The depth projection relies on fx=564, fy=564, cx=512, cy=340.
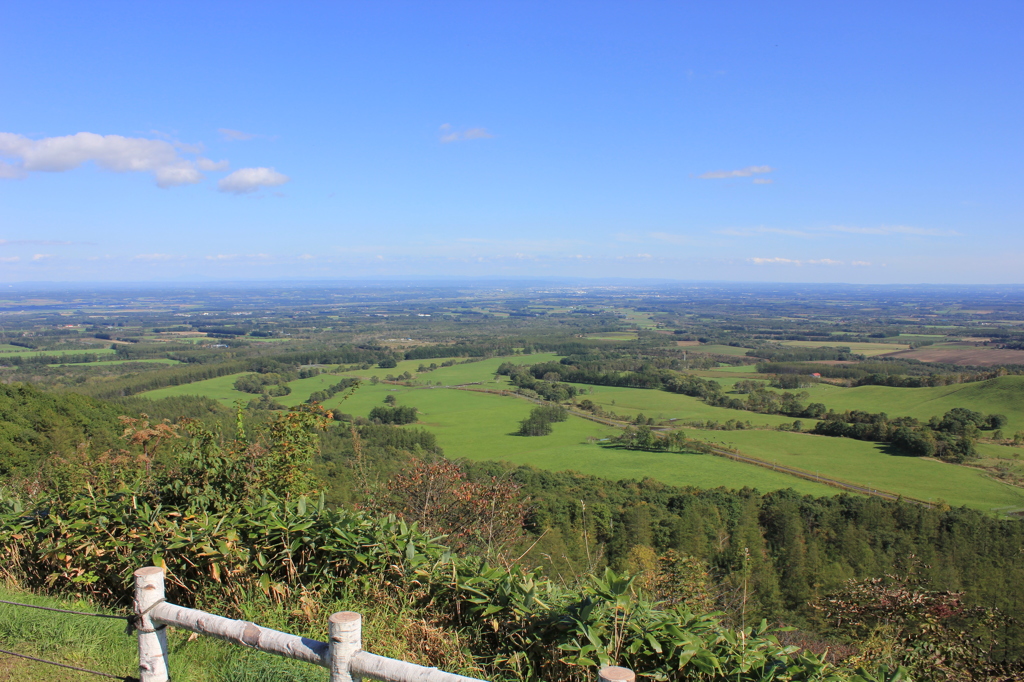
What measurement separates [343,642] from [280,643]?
35cm

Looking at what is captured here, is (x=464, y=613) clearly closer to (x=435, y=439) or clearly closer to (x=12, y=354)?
(x=435, y=439)

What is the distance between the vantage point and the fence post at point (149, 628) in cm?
255

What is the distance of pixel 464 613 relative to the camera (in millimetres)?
3604

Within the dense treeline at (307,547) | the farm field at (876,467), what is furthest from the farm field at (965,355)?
the dense treeline at (307,547)

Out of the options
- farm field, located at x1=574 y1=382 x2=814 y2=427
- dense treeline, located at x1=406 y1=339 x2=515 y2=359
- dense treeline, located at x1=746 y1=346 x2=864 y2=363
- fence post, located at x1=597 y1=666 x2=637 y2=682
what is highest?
fence post, located at x1=597 y1=666 x2=637 y2=682

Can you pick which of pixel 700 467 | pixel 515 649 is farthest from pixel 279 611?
pixel 700 467

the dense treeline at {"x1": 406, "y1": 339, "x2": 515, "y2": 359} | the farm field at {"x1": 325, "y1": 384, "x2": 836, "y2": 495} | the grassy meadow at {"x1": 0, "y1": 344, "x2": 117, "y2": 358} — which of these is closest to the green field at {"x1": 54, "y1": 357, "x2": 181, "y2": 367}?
the grassy meadow at {"x1": 0, "y1": 344, "x2": 117, "y2": 358}

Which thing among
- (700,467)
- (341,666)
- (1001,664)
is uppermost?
(341,666)

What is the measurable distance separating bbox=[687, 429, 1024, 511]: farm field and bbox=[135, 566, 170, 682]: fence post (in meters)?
32.0

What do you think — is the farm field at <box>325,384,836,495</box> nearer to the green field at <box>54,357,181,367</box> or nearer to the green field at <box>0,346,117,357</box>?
the green field at <box>54,357,181,367</box>

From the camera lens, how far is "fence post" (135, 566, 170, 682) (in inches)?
101

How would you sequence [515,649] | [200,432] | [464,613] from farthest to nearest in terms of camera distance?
[200,432], [464,613], [515,649]

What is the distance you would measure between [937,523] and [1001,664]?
62.2 feet

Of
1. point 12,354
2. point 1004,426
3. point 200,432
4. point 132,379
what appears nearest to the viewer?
point 200,432
